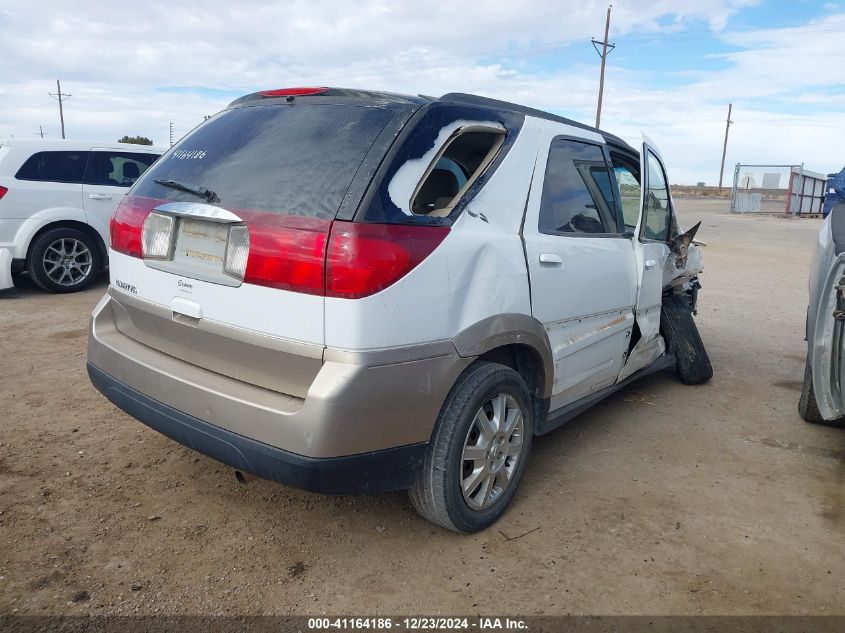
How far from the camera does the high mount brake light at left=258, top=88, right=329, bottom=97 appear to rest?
9.27 feet

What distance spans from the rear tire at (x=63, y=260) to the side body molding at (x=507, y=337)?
6759mm

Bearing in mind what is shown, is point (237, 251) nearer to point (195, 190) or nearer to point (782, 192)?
point (195, 190)

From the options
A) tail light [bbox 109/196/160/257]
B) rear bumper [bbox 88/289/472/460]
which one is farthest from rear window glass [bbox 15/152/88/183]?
rear bumper [bbox 88/289/472/460]

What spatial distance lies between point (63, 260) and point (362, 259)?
22.9 feet

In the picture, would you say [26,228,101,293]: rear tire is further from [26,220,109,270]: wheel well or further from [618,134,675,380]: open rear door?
[618,134,675,380]: open rear door

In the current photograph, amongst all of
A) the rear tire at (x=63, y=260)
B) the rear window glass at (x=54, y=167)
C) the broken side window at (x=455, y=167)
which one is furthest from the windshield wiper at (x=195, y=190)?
the rear window glass at (x=54, y=167)

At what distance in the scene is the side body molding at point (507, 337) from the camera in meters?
2.63

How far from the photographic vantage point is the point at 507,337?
2834 mm

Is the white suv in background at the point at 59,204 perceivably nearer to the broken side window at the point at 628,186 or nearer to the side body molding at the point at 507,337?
the broken side window at the point at 628,186

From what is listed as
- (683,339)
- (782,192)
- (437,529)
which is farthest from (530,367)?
(782,192)

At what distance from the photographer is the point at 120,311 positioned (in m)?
3.08

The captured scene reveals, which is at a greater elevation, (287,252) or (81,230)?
(287,252)

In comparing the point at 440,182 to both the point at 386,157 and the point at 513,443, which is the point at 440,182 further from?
the point at 513,443

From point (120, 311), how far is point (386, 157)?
1.51 meters
